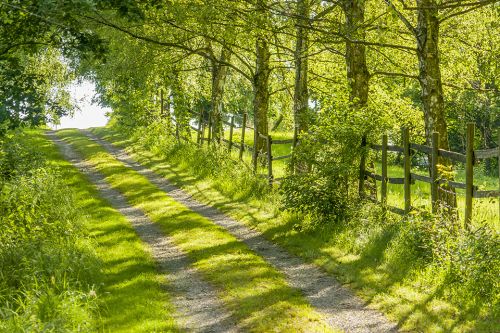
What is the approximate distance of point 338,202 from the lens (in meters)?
15.2

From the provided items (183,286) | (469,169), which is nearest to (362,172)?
(469,169)

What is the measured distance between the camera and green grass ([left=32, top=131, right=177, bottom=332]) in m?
9.75

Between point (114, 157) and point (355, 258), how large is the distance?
2205 centimetres

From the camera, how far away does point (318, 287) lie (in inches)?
460

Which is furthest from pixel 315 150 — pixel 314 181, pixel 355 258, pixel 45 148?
pixel 45 148

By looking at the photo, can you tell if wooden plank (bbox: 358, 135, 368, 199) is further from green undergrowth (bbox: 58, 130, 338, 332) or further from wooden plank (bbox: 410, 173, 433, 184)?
green undergrowth (bbox: 58, 130, 338, 332)

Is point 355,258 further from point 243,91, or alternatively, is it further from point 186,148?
point 243,91

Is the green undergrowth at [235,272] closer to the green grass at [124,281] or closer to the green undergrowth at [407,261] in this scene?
the green grass at [124,281]

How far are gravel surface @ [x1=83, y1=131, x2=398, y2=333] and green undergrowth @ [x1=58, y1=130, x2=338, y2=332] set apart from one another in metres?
0.23

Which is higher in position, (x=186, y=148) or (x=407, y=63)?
(x=407, y=63)

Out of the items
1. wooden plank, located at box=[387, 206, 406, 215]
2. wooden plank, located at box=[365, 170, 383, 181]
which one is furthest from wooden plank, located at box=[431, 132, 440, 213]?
wooden plank, located at box=[365, 170, 383, 181]

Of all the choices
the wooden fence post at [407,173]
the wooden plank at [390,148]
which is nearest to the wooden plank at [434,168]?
the wooden fence post at [407,173]

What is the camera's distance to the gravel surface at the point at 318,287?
9.86 m

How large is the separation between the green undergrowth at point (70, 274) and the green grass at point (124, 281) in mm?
15
